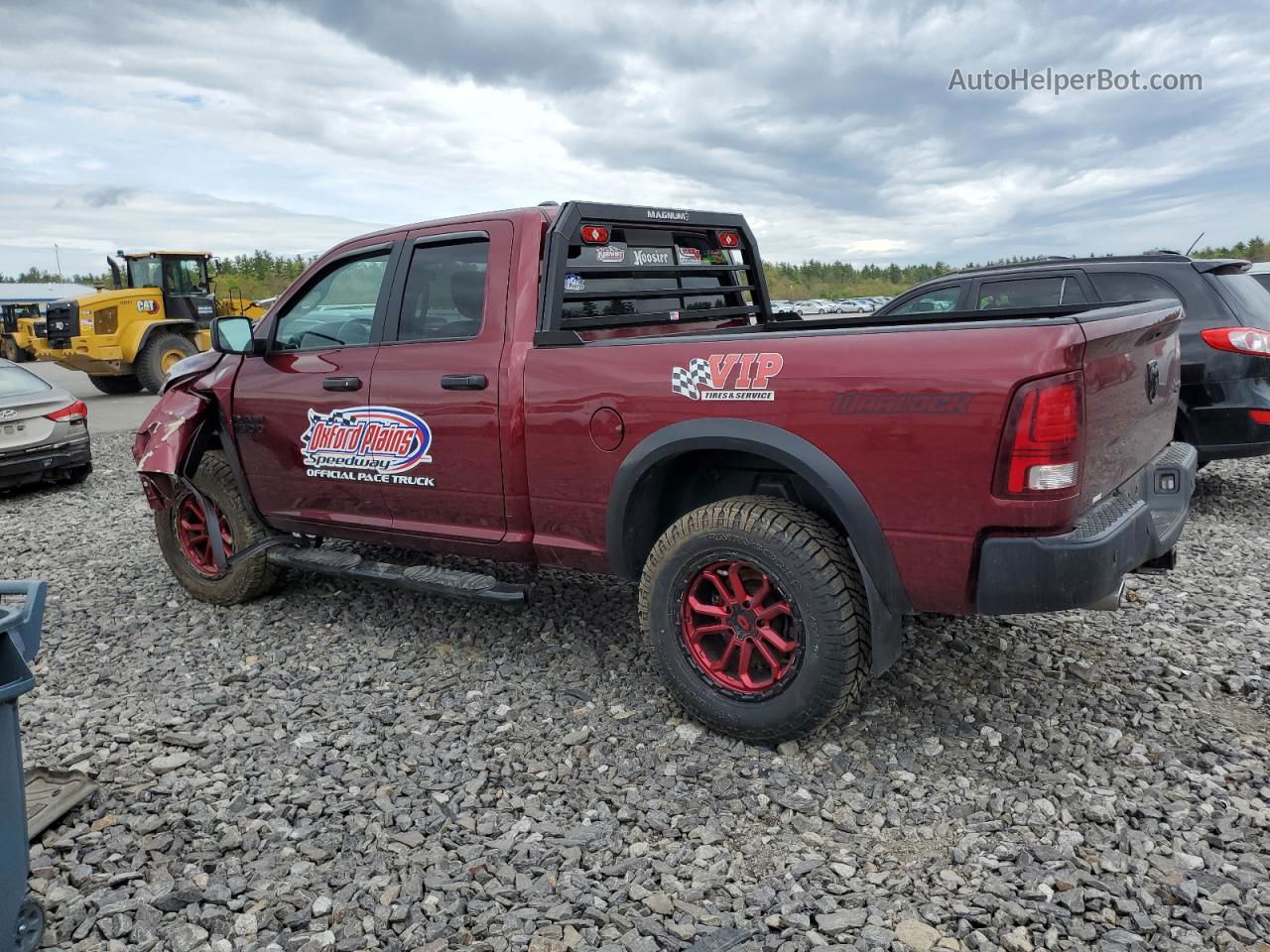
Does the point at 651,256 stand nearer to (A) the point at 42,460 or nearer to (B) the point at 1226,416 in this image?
(B) the point at 1226,416

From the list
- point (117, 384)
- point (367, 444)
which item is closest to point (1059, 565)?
point (367, 444)

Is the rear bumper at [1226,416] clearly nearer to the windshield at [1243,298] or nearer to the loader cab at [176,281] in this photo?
the windshield at [1243,298]

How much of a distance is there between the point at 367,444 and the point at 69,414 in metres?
6.35

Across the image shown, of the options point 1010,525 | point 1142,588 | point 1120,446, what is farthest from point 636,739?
point 1142,588

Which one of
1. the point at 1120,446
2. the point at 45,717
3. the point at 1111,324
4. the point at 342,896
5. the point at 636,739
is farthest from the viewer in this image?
the point at 45,717

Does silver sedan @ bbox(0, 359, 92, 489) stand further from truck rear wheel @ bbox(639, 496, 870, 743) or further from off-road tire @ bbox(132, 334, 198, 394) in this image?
off-road tire @ bbox(132, 334, 198, 394)

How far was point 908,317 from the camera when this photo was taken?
389 cm

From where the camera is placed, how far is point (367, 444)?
4.25 m

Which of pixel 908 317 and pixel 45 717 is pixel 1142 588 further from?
pixel 45 717

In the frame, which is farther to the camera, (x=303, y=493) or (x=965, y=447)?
(x=303, y=493)

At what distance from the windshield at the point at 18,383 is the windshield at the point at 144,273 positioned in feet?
32.0

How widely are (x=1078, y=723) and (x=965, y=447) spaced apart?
4.56 feet

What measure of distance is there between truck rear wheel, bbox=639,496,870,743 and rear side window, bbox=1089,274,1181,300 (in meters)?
4.27

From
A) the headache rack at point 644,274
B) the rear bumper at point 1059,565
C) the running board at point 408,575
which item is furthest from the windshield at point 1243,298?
the running board at point 408,575
